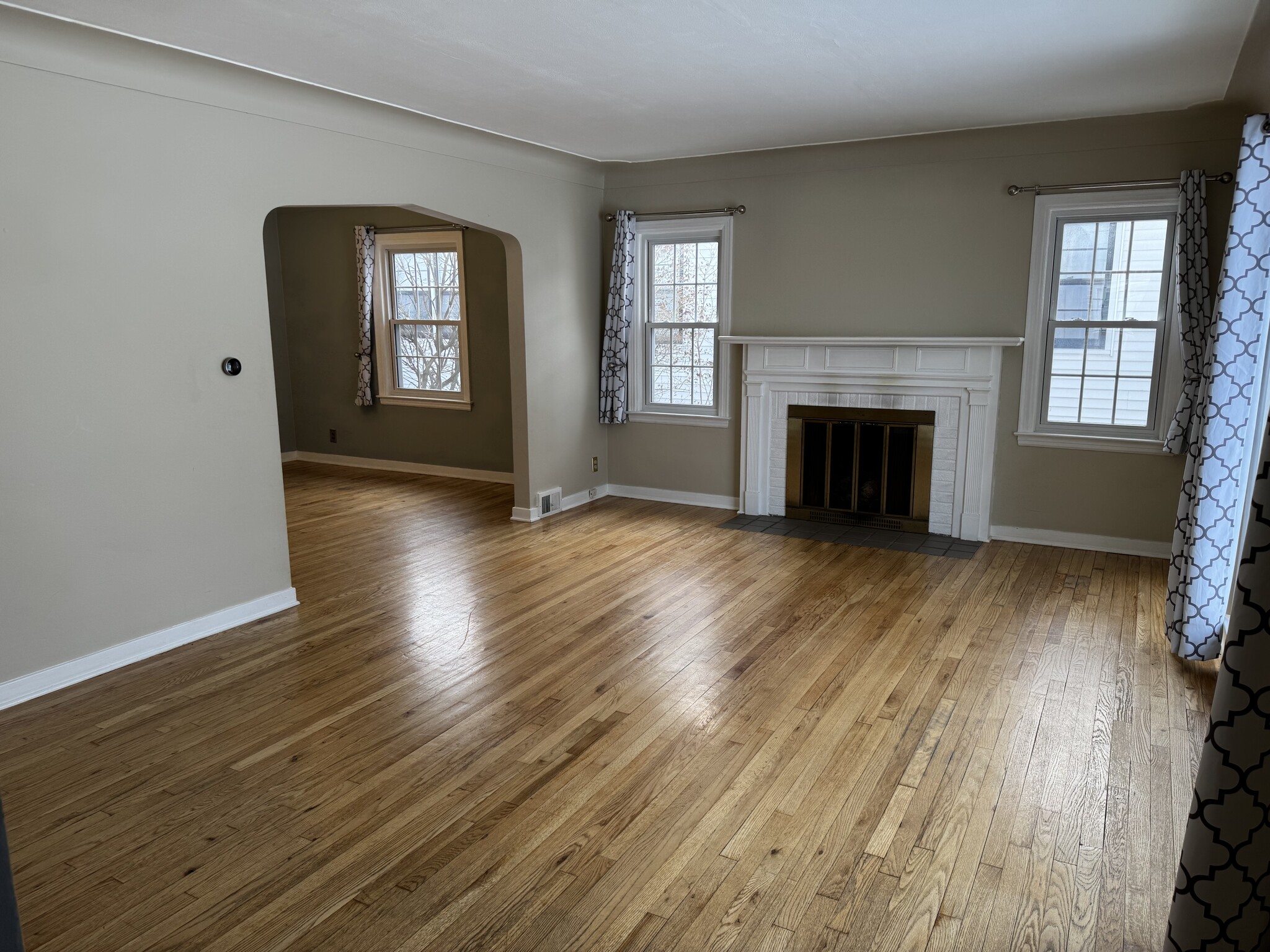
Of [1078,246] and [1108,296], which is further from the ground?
[1078,246]

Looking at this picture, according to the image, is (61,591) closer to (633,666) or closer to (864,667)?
(633,666)

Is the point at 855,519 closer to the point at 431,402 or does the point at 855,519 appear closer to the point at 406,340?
the point at 431,402

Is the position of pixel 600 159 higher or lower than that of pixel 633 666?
higher

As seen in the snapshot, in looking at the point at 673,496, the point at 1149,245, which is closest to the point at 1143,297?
the point at 1149,245

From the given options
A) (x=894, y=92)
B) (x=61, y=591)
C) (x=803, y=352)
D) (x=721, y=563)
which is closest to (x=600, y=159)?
(x=803, y=352)

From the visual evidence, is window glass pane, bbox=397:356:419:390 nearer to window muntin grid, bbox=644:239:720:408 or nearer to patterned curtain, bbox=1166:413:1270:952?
window muntin grid, bbox=644:239:720:408

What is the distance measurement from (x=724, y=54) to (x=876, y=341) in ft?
8.40

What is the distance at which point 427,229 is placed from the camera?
7613 millimetres

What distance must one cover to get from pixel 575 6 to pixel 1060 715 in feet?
10.3

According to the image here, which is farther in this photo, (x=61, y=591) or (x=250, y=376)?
(x=250, y=376)

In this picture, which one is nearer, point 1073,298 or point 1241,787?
point 1241,787

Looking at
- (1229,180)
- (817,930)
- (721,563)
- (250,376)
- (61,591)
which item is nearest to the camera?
(817,930)

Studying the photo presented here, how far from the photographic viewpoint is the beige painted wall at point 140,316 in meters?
3.33

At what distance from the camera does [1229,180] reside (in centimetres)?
472
